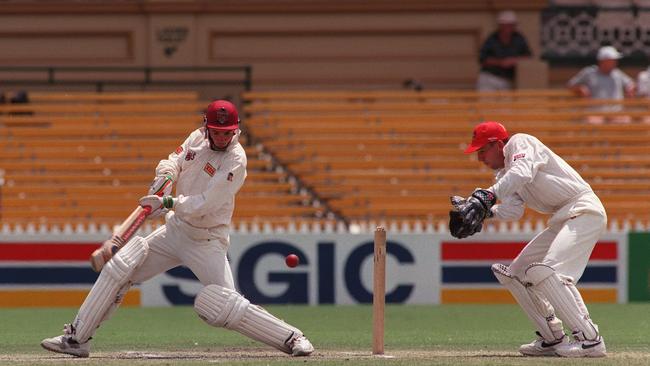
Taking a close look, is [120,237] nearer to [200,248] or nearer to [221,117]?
[200,248]

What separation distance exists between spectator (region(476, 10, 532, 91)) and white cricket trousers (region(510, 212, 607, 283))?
886cm

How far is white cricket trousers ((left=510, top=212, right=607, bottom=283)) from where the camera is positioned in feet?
36.0

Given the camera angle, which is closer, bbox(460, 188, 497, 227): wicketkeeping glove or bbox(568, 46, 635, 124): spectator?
bbox(460, 188, 497, 227): wicketkeeping glove

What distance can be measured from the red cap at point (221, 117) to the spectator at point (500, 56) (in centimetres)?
958

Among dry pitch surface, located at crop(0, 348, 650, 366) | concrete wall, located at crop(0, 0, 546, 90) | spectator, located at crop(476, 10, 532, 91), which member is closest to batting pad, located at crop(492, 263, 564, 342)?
dry pitch surface, located at crop(0, 348, 650, 366)

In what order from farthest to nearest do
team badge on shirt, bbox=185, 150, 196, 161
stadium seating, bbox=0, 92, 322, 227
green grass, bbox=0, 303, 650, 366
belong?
stadium seating, bbox=0, 92, 322, 227 → team badge on shirt, bbox=185, 150, 196, 161 → green grass, bbox=0, 303, 650, 366

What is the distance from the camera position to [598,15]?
21109mm

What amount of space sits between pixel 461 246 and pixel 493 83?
3.82 metres

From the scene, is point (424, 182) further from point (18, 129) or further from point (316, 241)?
point (18, 129)

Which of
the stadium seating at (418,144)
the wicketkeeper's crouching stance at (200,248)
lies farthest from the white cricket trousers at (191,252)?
the stadium seating at (418,144)

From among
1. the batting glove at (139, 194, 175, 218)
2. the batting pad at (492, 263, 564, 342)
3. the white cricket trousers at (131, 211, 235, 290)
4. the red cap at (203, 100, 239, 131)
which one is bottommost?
the batting pad at (492, 263, 564, 342)

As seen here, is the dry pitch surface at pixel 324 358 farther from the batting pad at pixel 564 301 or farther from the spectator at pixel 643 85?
the spectator at pixel 643 85

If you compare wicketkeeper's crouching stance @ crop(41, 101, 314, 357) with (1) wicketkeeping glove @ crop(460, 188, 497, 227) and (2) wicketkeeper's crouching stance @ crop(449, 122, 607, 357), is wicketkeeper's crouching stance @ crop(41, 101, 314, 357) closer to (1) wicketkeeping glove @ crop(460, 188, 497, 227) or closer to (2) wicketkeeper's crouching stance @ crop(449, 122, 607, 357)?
(1) wicketkeeping glove @ crop(460, 188, 497, 227)

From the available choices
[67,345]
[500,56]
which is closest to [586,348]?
[67,345]
